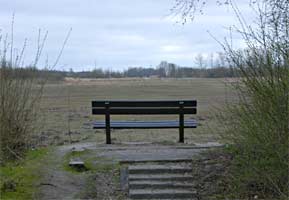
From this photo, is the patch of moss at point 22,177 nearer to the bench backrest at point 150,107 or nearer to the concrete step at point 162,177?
the concrete step at point 162,177

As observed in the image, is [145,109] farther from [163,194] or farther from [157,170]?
[163,194]

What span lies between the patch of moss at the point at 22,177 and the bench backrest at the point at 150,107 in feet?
6.56

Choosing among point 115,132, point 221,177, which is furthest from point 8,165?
point 115,132

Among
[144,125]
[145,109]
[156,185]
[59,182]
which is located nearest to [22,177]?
[59,182]

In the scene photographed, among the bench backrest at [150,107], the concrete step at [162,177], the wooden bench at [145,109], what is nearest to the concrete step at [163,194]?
the concrete step at [162,177]

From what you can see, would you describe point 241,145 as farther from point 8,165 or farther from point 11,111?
point 11,111

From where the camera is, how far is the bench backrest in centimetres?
1320

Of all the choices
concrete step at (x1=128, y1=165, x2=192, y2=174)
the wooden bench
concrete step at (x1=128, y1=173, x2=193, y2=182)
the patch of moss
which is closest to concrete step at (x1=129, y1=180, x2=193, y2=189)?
concrete step at (x1=128, y1=173, x2=193, y2=182)

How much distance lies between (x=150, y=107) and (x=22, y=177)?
4.57 metres

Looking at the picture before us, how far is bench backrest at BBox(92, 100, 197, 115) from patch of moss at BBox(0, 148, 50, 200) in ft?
6.56

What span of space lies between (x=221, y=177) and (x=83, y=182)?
7.13ft

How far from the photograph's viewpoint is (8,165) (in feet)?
35.5

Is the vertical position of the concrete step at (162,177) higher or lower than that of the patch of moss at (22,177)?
lower

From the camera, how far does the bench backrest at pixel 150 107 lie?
13203 mm
